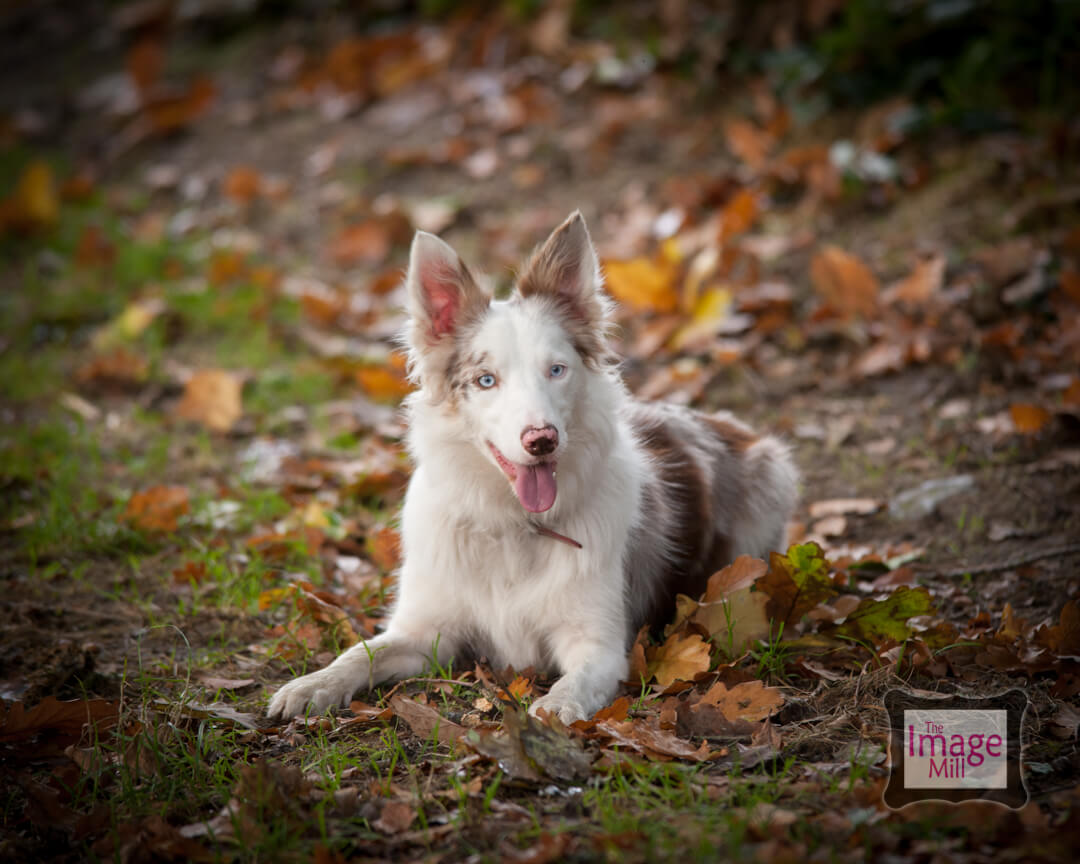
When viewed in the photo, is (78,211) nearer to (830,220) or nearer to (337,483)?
(337,483)

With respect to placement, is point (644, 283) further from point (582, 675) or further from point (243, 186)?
point (243, 186)

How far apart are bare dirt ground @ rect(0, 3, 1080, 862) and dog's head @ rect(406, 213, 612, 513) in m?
0.77

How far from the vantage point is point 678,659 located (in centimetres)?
337

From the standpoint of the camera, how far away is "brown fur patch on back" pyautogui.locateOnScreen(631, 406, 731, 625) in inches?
152

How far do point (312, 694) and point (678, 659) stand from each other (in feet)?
3.97

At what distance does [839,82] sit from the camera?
7.16 m

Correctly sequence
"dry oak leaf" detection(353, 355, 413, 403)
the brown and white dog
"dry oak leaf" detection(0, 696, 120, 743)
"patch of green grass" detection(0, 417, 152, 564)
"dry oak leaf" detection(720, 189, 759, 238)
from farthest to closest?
"dry oak leaf" detection(720, 189, 759, 238) < "dry oak leaf" detection(353, 355, 413, 403) < "patch of green grass" detection(0, 417, 152, 564) < the brown and white dog < "dry oak leaf" detection(0, 696, 120, 743)

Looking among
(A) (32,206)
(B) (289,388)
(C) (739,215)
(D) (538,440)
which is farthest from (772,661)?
(A) (32,206)

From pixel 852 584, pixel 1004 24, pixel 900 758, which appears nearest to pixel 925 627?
pixel 852 584

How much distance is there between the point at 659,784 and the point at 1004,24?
19.5 ft

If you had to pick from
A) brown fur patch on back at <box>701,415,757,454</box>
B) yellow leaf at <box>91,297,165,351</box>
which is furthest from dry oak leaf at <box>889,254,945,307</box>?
yellow leaf at <box>91,297,165,351</box>

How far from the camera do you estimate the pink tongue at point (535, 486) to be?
128 inches

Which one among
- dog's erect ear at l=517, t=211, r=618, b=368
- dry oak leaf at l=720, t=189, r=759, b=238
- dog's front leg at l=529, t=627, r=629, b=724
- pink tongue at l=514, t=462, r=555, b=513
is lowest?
dog's front leg at l=529, t=627, r=629, b=724

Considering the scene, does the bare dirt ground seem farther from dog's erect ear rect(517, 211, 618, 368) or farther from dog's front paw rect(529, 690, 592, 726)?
dog's erect ear rect(517, 211, 618, 368)
